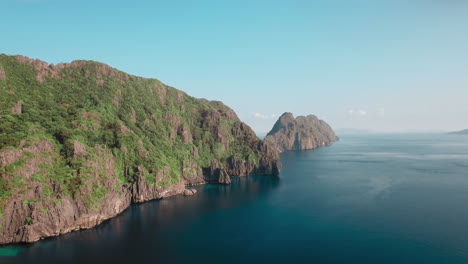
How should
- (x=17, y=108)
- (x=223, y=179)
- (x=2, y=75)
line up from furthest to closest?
(x=223, y=179) → (x=2, y=75) → (x=17, y=108)

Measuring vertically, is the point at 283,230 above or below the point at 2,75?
below

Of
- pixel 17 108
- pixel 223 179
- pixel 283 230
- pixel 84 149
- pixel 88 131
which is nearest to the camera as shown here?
pixel 283 230

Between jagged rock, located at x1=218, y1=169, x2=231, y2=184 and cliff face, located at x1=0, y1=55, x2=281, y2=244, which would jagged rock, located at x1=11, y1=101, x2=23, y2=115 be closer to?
cliff face, located at x1=0, y1=55, x2=281, y2=244

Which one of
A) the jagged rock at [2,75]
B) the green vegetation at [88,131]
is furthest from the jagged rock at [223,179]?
the jagged rock at [2,75]

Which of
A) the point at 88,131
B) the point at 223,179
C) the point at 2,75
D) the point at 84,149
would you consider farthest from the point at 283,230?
the point at 2,75

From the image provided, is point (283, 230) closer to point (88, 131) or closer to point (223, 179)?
point (223, 179)

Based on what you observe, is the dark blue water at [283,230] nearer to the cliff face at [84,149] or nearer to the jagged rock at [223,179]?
the cliff face at [84,149]

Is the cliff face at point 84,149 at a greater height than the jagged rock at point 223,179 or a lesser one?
greater

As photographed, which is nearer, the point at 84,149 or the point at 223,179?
the point at 84,149
